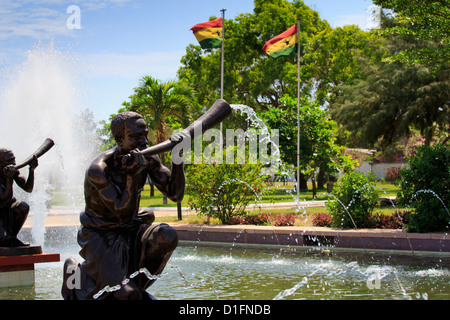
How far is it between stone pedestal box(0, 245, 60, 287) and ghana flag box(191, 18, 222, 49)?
1510cm

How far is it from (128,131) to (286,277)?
442 cm

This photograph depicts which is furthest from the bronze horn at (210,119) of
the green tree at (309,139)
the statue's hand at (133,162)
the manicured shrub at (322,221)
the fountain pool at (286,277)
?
the green tree at (309,139)

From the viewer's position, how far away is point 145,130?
12.4 feet

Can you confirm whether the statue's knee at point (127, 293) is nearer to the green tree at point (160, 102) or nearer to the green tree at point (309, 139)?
the green tree at point (160, 102)

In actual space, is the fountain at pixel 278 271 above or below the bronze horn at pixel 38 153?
below

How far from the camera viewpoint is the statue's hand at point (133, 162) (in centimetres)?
340

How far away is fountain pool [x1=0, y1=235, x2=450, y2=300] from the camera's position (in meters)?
6.24

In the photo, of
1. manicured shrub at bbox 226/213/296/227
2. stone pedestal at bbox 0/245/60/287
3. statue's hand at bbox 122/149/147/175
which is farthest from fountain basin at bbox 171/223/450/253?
statue's hand at bbox 122/149/147/175

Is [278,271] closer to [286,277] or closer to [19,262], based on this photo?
[286,277]

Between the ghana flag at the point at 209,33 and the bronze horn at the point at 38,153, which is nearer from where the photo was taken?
the bronze horn at the point at 38,153

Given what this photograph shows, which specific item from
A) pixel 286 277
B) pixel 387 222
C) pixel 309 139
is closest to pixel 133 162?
pixel 286 277

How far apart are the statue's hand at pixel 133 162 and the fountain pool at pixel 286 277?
8.15 ft

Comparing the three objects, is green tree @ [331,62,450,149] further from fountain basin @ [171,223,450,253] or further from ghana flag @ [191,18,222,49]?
fountain basin @ [171,223,450,253]

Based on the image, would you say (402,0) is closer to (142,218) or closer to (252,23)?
(142,218)
